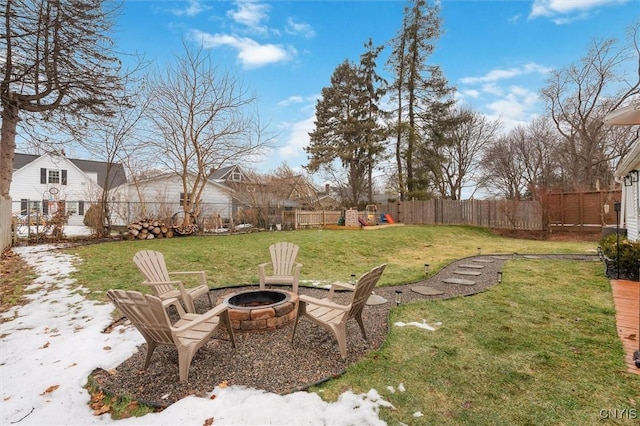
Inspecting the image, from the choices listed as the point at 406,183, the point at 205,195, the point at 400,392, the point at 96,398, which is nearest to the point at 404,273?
the point at 400,392

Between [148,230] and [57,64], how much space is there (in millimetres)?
6495

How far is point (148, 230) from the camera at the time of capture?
11.5 m

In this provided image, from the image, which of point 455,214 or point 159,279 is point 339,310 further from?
point 455,214

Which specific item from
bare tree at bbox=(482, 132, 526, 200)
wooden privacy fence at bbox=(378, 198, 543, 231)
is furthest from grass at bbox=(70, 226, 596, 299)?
bare tree at bbox=(482, 132, 526, 200)

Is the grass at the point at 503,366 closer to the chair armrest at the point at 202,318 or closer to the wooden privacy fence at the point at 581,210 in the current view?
the chair armrest at the point at 202,318

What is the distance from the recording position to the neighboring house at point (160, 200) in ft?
43.2

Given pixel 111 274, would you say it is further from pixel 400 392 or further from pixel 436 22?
pixel 436 22

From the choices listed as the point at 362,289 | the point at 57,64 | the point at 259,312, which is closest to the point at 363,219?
the point at 57,64

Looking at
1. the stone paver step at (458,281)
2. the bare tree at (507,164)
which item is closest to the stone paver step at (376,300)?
the stone paver step at (458,281)

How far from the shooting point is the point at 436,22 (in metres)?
18.8

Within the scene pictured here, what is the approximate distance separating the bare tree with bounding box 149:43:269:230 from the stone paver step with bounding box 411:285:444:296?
358 inches

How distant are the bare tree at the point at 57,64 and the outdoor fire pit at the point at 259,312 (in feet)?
17.8

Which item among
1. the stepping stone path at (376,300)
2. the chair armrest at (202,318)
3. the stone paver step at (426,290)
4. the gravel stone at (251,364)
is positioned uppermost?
the chair armrest at (202,318)

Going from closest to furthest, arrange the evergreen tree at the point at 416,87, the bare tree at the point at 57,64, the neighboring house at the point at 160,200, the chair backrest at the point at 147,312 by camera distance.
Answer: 1. the chair backrest at the point at 147,312
2. the bare tree at the point at 57,64
3. the neighboring house at the point at 160,200
4. the evergreen tree at the point at 416,87
